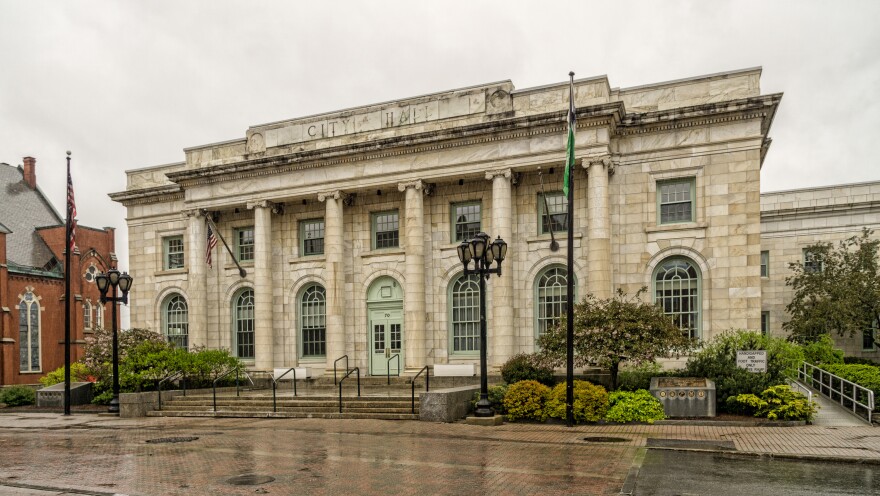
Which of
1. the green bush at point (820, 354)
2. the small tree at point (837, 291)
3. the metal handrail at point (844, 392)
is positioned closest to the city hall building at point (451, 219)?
the metal handrail at point (844, 392)

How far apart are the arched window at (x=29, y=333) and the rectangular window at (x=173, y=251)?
19.0 metres

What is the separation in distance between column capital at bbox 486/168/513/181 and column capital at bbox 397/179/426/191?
2799 mm

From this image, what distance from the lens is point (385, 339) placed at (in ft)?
92.9

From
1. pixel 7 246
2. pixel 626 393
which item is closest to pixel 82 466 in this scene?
pixel 626 393

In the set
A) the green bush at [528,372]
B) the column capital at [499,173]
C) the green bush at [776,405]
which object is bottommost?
the green bush at [776,405]

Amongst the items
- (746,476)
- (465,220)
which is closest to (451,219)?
(465,220)

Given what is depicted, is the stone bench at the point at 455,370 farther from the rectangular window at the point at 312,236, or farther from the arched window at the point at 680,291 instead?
the rectangular window at the point at 312,236

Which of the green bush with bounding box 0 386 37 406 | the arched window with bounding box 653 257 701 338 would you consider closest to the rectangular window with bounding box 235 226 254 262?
the green bush with bounding box 0 386 37 406

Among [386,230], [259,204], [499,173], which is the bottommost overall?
[386,230]

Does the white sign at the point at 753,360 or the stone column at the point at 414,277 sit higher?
the stone column at the point at 414,277

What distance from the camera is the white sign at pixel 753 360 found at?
18359 millimetres

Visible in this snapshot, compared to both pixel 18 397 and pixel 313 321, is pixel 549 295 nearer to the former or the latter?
pixel 313 321

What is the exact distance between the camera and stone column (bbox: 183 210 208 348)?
30.6 meters

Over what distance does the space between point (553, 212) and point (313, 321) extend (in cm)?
1150
